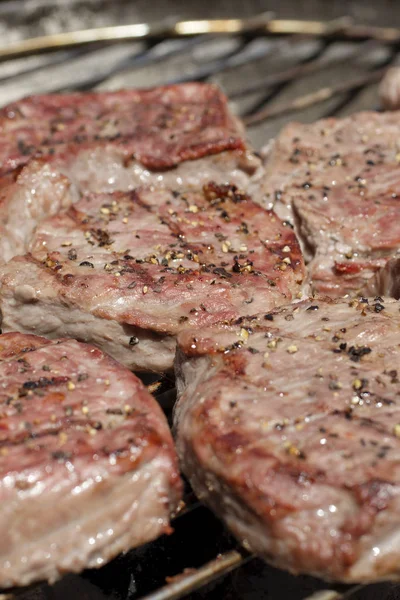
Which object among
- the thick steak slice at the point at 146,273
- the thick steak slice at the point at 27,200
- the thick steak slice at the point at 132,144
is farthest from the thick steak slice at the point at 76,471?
the thick steak slice at the point at 132,144

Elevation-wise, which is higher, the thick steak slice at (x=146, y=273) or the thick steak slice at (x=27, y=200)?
the thick steak slice at (x=27, y=200)

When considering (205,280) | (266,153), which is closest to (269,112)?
(266,153)

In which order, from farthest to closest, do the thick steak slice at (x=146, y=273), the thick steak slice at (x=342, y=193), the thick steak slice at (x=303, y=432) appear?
the thick steak slice at (x=342, y=193), the thick steak slice at (x=146, y=273), the thick steak slice at (x=303, y=432)

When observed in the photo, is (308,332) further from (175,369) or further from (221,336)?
(175,369)

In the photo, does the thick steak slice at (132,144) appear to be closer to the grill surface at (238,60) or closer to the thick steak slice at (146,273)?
the thick steak slice at (146,273)

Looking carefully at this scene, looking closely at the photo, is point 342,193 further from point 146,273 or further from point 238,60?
point 238,60

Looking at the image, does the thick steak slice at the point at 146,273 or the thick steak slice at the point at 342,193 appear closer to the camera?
the thick steak slice at the point at 146,273

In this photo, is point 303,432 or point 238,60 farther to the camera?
point 238,60

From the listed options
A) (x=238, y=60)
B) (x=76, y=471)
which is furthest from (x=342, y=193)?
(x=238, y=60)
